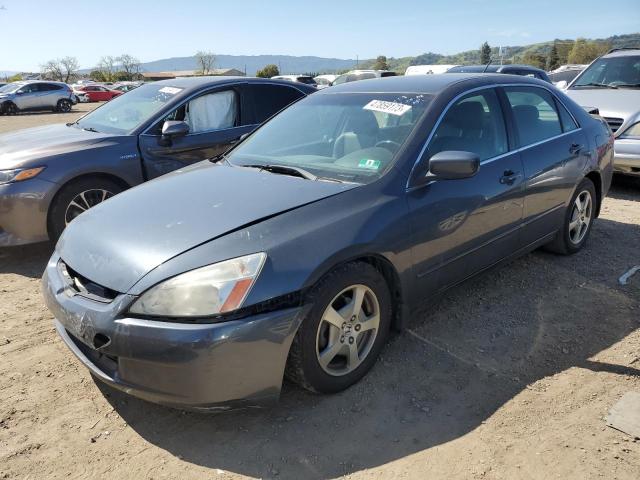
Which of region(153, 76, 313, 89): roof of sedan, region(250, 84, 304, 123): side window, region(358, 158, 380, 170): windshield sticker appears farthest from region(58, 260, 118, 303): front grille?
region(250, 84, 304, 123): side window

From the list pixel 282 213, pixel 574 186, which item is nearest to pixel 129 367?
pixel 282 213

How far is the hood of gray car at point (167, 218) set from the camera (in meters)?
2.44

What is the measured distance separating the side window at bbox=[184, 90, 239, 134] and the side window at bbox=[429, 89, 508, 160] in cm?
292

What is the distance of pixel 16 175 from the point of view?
14.5ft

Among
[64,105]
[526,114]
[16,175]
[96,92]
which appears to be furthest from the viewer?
[96,92]

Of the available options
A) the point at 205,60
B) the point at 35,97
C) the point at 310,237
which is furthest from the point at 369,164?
the point at 205,60

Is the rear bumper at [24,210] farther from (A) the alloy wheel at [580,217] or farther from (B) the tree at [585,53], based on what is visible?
(B) the tree at [585,53]

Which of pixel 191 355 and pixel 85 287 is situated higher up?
pixel 85 287

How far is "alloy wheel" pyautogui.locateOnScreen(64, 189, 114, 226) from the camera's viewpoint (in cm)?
466

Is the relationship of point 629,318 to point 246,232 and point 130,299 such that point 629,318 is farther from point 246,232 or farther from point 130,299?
point 130,299

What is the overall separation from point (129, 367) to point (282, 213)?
101 centimetres

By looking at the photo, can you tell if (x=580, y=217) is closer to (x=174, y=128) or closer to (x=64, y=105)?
(x=174, y=128)

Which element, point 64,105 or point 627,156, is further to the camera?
point 64,105

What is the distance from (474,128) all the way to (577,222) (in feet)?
5.92
